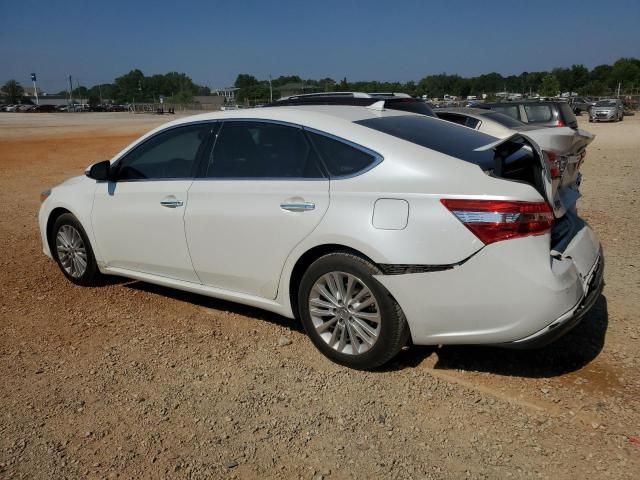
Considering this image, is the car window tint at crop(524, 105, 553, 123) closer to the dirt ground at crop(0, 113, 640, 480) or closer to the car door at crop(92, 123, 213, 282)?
the dirt ground at crop(0, 113, 640, 480)

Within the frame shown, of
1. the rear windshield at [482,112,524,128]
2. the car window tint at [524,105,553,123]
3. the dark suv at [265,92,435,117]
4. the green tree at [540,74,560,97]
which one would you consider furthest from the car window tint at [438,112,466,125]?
the green tree at [540,74,560,97]

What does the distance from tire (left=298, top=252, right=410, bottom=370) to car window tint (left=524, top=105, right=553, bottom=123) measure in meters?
14.4

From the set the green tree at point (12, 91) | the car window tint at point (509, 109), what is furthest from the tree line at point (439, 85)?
the car window tint at point (509, 109)

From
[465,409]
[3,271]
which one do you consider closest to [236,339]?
[465,409]

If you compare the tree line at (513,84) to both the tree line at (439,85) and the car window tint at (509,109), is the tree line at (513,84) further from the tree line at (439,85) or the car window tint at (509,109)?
the car window tint at (509,109)

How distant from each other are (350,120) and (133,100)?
524ft

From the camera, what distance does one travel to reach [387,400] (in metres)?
3.27

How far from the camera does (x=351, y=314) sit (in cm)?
348

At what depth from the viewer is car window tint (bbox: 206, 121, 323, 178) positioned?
12.2 ft

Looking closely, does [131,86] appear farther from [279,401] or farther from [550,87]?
[279,401]

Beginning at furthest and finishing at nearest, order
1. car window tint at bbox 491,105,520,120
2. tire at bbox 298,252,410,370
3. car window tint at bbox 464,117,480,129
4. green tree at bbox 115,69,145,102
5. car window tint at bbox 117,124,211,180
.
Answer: green tree at bbox 115,69,145,102 → car window tint at bbox 491,105,520,120 → car window tint at bbox 464,117,480,129 → car window tint at bbox 117,124,211,180 → tire at bbox 298,252,410,370

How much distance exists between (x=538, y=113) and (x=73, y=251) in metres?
14.7

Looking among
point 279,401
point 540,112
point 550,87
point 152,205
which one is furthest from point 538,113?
point 550,87

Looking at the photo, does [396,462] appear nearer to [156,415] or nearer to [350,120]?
[156,415]
